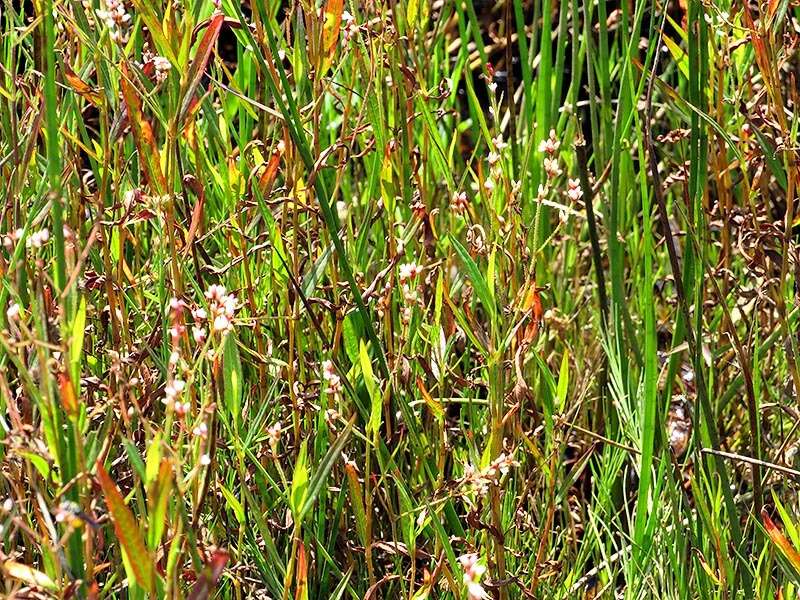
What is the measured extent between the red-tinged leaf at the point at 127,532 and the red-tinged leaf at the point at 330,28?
1.67 feet

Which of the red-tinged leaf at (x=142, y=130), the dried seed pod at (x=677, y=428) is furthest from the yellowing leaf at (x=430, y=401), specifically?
the dried seed pod at (x=677, y=428)

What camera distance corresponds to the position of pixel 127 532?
2.30 ft

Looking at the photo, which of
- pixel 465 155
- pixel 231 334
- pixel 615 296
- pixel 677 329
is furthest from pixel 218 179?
pixel 465 155

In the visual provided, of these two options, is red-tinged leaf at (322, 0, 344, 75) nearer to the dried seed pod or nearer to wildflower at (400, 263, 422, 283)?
wildflower at (400, 263, 422, 283)

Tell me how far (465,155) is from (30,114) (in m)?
1.36

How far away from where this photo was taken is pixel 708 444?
1216 mm

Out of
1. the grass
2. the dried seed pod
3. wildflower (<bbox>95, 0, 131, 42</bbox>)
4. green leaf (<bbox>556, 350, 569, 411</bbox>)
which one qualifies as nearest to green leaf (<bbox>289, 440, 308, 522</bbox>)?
the grass

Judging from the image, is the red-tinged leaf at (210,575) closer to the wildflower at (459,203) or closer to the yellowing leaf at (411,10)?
the wildflower at (459,203)

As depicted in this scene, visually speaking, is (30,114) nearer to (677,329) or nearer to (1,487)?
(1,487)

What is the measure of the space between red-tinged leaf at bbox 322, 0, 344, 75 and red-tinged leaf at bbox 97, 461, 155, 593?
1.67 ft

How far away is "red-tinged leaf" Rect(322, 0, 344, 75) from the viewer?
1.04 meters

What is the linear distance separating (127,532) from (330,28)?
1.78 feet

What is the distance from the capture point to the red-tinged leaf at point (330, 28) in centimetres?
104

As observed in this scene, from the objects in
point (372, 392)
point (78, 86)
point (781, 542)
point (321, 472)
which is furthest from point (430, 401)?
point (78, 86)
